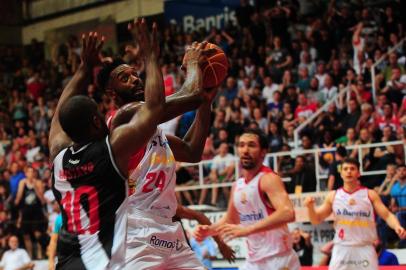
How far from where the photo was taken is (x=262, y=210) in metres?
6.95

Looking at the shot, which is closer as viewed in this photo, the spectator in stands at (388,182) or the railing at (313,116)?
the spectator in stands at (388,182)

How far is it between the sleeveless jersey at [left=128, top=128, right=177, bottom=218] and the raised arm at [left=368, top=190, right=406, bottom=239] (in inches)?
142

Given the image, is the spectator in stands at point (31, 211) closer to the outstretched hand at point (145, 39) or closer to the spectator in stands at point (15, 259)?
the spectator in stands at point (15, 259)

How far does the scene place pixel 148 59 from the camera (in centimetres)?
447

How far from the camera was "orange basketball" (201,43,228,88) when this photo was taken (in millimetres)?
5617

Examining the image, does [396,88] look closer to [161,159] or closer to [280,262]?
[280,262]

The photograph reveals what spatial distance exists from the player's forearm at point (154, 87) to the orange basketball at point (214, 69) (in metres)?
1.15

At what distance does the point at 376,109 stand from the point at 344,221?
538 centimetres

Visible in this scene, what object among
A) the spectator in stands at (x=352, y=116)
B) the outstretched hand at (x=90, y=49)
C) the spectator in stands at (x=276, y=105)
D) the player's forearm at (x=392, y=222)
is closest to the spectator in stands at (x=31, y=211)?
the spectator in stands at (x=276, y=105)

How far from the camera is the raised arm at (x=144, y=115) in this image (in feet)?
13.7

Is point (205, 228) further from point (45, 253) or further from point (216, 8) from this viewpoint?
point (216, 8)

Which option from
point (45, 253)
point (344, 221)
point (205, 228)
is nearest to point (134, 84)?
point (205, 228)

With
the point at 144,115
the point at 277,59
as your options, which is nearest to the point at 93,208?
the point at 144,115

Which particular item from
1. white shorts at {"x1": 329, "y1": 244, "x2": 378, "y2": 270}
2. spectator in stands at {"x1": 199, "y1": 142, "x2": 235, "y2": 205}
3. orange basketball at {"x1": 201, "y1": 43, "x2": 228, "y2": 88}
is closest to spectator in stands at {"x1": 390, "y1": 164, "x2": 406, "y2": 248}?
white shorts at {"x1": 329, "y1": 244, "x2": 378, "y2": 270}
